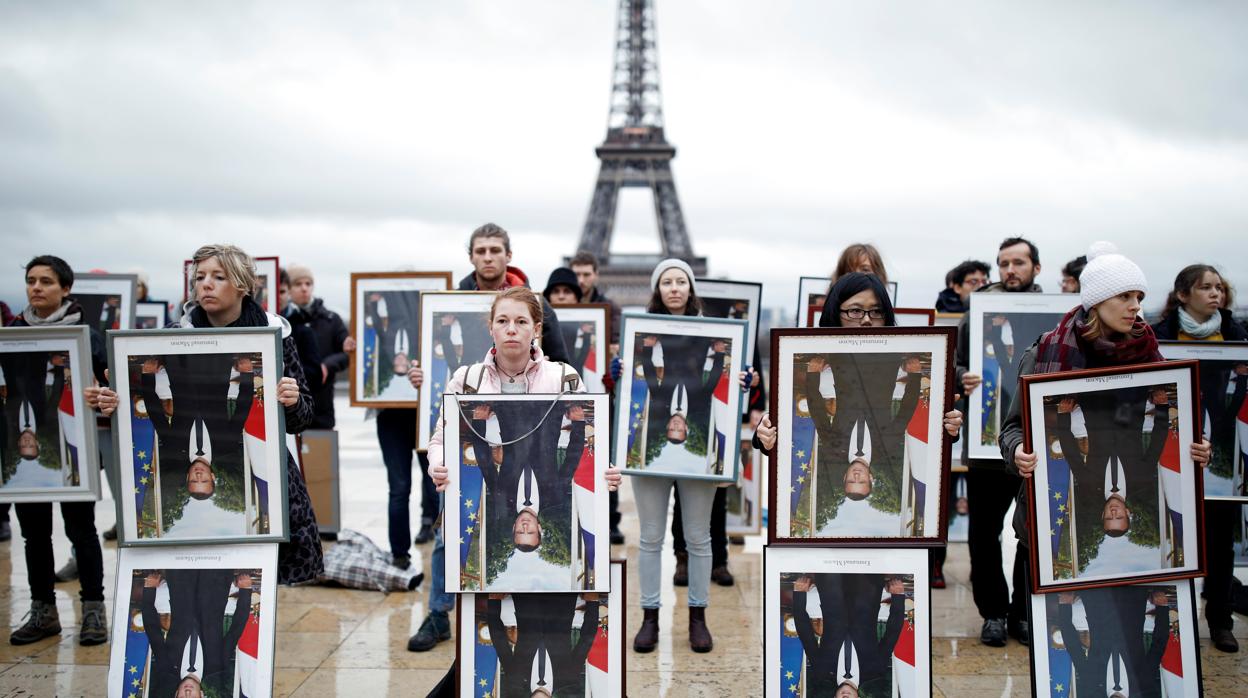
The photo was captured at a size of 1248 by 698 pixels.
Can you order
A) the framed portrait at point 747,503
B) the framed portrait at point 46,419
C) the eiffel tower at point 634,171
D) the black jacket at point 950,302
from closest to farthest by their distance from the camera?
the framed portrait at point 46,419
the black jacket at point 950,302
the framed portrait at point 747,503
the eiffel tower at point 634,171

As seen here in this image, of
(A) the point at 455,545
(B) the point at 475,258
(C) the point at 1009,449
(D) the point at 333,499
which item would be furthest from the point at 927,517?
(D) the point at 333,499

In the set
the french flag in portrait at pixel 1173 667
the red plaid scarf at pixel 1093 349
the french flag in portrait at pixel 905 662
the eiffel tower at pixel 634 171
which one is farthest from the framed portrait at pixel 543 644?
the eiffel tower at pixel 634 171

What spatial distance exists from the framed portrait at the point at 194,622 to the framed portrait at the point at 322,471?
3.71m

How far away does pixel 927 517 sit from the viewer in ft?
11.4

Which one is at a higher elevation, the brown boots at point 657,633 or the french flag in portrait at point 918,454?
the french flag in portrait at point 918,454

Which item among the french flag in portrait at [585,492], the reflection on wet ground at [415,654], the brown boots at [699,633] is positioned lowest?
the reflection on wet ground at [415,654]

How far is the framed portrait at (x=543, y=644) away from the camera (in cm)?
330

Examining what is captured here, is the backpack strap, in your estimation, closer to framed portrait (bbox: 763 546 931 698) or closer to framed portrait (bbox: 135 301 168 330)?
framed portrait (bbox: 763 546 931 698)

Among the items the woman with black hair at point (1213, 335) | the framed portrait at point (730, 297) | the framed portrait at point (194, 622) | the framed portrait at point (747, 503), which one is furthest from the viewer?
the framed portrait at point (747, 503)

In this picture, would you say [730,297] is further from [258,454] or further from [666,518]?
[258,454]

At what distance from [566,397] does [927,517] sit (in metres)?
1.56

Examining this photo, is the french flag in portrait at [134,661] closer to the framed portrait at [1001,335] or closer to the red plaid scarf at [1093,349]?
the red plaid scarf at [1093,349]

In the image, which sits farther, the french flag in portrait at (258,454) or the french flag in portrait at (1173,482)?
the french flag in portrait at (258,454)

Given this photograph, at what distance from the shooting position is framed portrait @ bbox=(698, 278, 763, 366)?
6305mm
